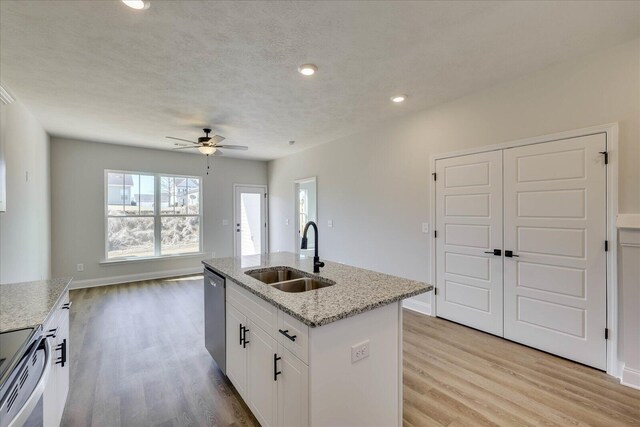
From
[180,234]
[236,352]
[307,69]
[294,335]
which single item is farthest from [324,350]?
[180,234]

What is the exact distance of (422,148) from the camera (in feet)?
12.3

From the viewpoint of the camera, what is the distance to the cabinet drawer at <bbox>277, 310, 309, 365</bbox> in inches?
53.1

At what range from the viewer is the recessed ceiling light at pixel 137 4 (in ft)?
5.75

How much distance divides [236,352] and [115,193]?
4987 millimetres

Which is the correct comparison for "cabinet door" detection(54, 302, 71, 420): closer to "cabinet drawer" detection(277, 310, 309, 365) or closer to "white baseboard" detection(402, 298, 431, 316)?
"cabinet drawer" detection(277, 310, 309, 365)

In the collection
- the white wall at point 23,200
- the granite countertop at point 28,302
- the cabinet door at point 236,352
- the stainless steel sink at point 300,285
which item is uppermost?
the white wall at point 23,200

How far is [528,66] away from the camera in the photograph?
8.68 ft

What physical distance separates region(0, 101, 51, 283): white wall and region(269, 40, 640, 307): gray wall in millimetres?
3992

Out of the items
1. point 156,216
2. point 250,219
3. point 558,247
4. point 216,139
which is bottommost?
point 558,247

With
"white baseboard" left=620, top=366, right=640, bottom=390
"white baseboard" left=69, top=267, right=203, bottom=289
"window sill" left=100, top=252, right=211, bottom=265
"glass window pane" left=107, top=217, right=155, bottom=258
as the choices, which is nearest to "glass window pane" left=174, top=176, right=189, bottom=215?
"glass window pane" left=107, top=217, right=155, bottom=258

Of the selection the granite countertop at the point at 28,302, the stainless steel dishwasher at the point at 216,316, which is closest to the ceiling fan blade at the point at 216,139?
the stainless steel dishwasher at the point at 216,316

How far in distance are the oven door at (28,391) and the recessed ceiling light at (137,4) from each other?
1.91m

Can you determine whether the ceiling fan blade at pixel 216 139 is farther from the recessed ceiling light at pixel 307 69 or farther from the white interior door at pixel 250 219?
the white interior door at pixel 250 219

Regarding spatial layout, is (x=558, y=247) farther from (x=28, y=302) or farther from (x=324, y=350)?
(x=28, y=302)
